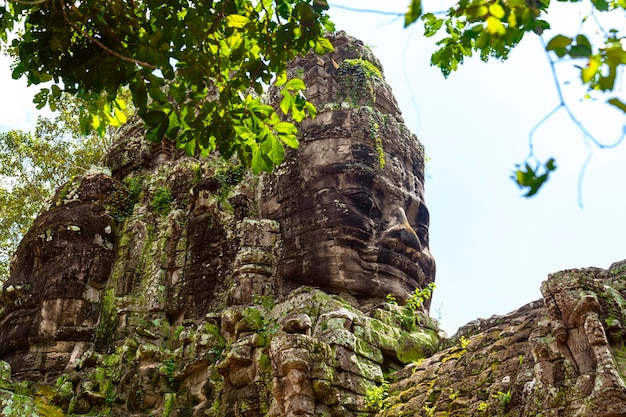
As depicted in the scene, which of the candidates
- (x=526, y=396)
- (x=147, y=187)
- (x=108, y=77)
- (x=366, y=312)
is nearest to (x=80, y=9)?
(x=108, y=77)

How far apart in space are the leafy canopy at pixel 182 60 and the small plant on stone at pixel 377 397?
16.4 feet

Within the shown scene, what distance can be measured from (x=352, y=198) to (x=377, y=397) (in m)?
4.28

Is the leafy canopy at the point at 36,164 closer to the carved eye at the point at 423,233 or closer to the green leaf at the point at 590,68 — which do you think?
the carved eye at the point at 423,233

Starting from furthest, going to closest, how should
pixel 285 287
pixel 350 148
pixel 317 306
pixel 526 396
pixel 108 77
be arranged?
pixel 350 148 → pixel 285 287 → pixel 317 306 → pixel 526 396 → pixel 108 77

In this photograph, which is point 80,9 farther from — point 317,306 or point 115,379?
point 115,379

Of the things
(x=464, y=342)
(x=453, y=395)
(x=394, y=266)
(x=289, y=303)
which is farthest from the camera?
(x=394, y=266)

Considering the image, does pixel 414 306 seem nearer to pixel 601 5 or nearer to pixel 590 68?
pixel 601 5

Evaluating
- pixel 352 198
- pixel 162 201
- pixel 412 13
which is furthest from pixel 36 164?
pixel 412 13

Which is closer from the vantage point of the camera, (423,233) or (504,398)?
(504,398)

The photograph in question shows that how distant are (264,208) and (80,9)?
8.29 m

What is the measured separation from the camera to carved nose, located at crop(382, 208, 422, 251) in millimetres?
12391

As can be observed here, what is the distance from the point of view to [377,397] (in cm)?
939

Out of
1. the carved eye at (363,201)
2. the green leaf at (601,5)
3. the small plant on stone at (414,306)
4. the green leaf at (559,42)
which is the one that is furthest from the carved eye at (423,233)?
the green leaf at (559,42)

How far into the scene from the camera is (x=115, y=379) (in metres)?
12.4
